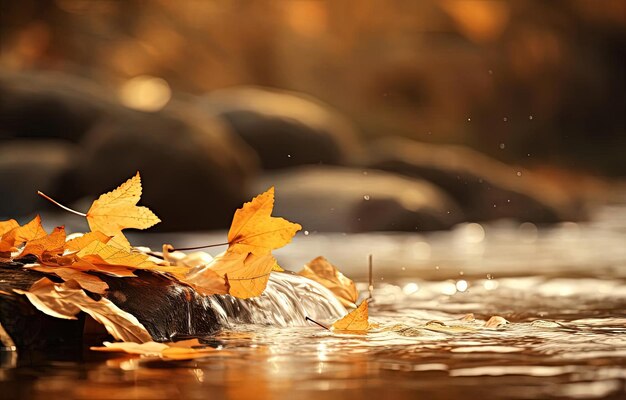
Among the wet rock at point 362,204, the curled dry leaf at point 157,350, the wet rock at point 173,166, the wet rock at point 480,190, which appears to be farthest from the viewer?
the wet rock at point 480,190

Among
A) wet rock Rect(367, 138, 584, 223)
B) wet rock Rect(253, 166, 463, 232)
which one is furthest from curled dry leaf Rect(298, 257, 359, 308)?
wet rock Rect(367, 138, 584, 223)

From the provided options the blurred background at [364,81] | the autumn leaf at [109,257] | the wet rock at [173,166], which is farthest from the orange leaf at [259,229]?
the blurred background at [364,81]

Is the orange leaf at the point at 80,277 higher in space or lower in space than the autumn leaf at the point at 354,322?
higher

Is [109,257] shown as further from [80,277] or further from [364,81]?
[364,81]

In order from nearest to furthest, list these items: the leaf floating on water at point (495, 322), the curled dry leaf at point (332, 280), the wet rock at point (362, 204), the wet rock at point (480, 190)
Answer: the leaf floating on water at point (495, 322), the curled dry leaf at point (332, 280), the wet rock at point (362, 204), the wet rock at point (480, 190)

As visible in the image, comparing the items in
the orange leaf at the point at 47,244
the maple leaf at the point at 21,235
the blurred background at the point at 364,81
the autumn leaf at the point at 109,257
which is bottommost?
the autumn leaf at the point at 109,257

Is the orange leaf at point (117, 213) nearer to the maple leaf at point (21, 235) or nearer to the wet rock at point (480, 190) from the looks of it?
the maple leaf at point (21, 235)

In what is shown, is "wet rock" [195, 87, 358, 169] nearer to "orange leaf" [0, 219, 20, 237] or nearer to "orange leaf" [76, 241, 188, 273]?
"orange leaf" [0, 219, 20, 237]

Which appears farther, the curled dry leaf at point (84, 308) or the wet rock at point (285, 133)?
the wet rock at point (285, 133)
